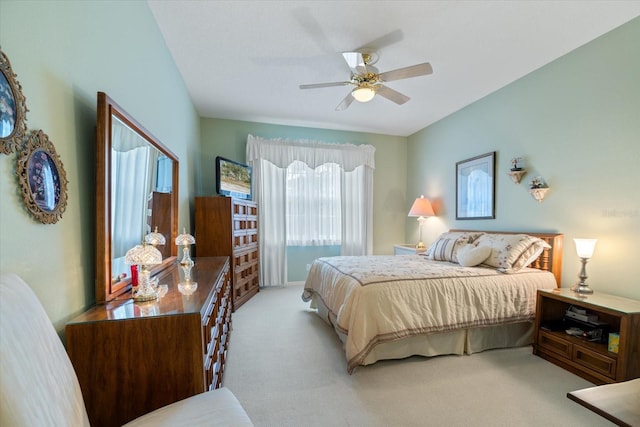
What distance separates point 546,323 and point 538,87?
2357mm

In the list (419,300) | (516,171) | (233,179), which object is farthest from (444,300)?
(233,179)

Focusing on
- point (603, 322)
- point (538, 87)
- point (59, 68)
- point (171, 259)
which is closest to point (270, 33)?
point (59, 68)

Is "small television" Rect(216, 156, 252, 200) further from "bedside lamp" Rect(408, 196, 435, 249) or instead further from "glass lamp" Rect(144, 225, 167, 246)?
"bedside lamp" Rect(408, 196, 435, 249)

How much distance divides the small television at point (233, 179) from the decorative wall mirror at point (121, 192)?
A: 1.52m

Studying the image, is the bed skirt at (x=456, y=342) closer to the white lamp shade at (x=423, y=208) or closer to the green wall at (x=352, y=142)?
the white lamp shade at (x=423, y=208)

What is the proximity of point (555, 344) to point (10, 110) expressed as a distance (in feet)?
11.4

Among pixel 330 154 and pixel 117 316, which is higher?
pixel 330 154

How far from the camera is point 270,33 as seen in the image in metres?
2.24

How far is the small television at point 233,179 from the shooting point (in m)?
3.50

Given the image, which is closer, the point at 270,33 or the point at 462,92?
the point at 270,33

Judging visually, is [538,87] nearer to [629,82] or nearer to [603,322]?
[629,82]

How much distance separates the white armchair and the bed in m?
1.28

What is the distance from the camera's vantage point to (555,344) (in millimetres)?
2195

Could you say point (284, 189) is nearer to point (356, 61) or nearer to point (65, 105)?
point (356, 61)
